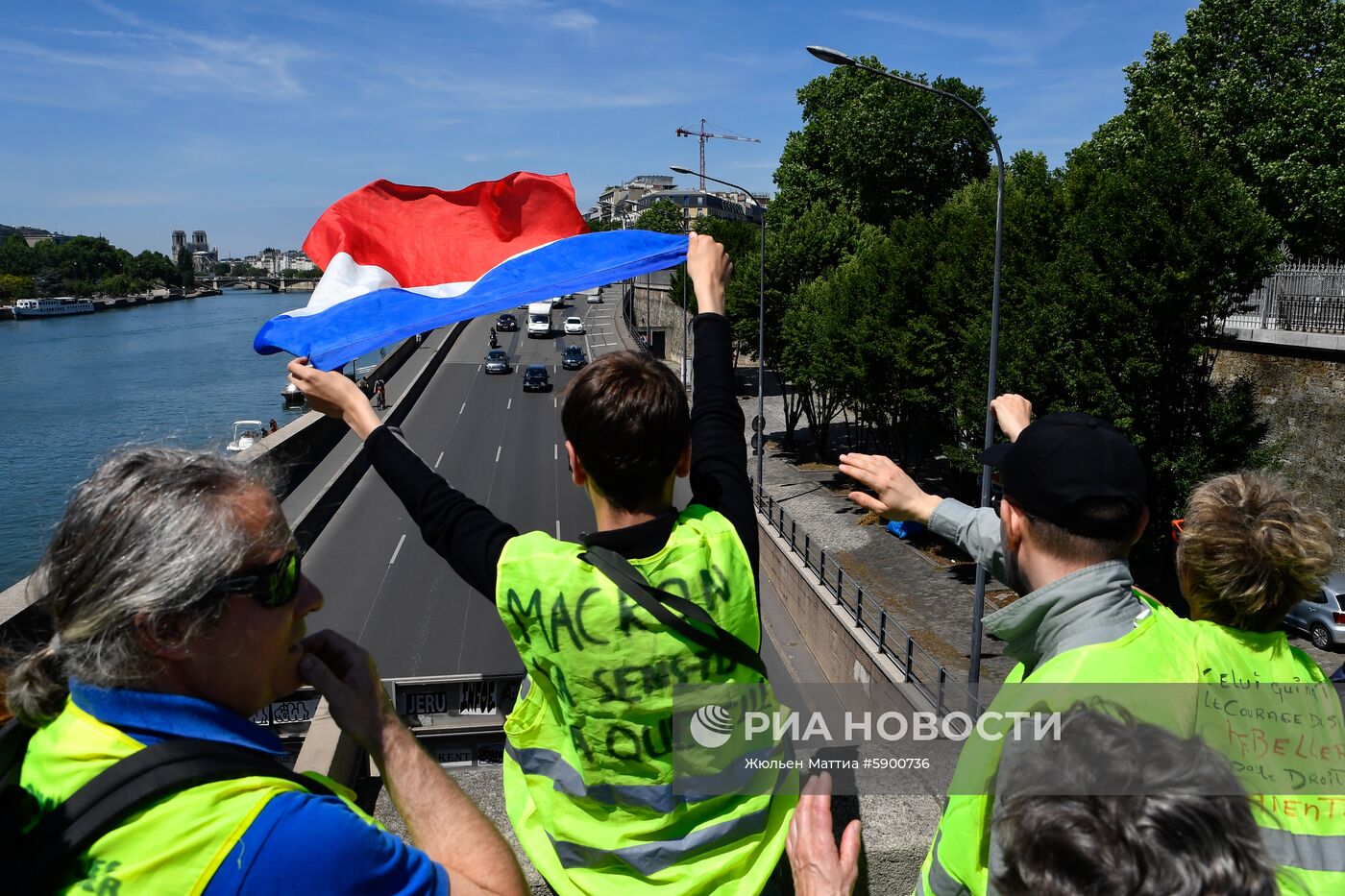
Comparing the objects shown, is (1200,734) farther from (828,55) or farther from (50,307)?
(50,307)

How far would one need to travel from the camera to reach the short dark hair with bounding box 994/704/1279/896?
1142 millimetres

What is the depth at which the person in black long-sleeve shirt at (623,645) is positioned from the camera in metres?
1.87

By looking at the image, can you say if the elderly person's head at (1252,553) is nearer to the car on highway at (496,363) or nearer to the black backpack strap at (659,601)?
the black backpack strap at (659,601)

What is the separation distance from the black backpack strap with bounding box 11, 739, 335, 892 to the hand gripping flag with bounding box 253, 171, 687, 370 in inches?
133

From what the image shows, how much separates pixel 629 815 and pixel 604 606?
455 mm

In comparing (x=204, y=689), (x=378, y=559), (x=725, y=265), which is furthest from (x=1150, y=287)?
(x=378, y=559)

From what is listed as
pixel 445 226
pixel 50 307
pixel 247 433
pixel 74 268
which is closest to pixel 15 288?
pixel 50 307

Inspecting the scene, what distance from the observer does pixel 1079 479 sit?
1903mm

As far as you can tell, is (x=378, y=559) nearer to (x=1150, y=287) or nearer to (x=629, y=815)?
(x=1150, y=287)

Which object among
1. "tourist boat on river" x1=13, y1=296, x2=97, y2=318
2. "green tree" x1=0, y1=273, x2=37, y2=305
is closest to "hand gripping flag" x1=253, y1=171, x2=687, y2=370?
"tourist boat on river" x1=13, y1=296, x2=97, y2=318

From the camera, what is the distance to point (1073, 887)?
117 cm

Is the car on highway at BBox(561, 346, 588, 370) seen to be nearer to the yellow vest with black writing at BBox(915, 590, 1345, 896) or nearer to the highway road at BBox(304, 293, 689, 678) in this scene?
the highway road at BBox(304, 293, 689, 678)

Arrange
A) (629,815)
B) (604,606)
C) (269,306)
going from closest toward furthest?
(604,606) → (629,815) → (269,306)

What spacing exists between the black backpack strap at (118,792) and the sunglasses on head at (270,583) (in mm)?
223
